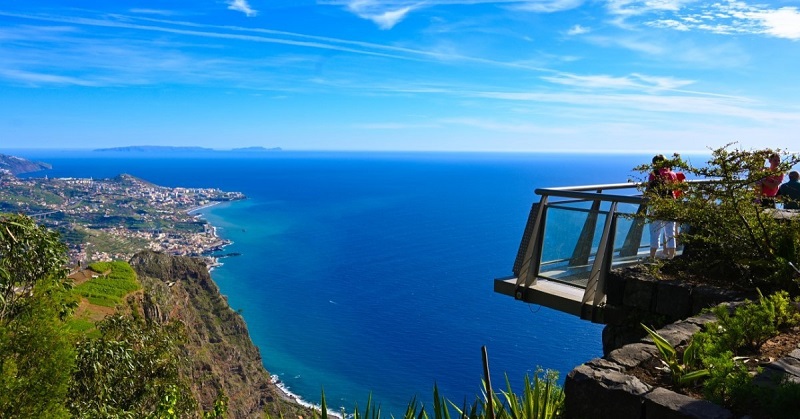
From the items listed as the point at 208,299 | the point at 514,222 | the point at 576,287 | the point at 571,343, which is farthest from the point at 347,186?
the point at 576,287

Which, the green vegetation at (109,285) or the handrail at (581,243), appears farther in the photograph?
the green vegetation at (109,285)

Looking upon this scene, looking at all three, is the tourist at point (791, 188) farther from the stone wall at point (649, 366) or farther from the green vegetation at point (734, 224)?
the stone wall at point (649, 366)

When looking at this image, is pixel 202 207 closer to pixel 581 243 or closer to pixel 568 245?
pixel 568 245

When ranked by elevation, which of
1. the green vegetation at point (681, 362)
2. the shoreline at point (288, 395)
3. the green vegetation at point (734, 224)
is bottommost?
the shoreline at point (288, 395)

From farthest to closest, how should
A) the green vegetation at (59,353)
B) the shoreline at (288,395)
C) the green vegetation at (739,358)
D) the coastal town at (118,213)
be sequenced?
the coastal town at (118,213), the shoreline at (288,395), the green vegetation at (59,353), the green vegetation at (739,358)

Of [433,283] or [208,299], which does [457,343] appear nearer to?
[433,283]

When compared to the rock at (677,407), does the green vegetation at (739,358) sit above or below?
above

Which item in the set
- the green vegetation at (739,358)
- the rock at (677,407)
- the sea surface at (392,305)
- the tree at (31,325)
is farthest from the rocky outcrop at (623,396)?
the sea surface at (392,305)

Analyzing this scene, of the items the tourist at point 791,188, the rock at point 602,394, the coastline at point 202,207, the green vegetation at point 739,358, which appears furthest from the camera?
the coastline at point 202,207
